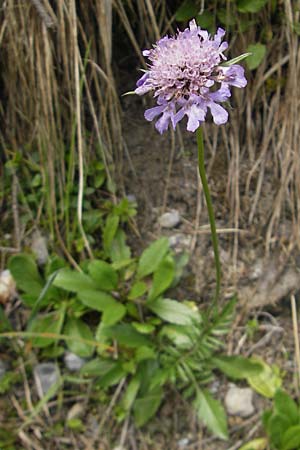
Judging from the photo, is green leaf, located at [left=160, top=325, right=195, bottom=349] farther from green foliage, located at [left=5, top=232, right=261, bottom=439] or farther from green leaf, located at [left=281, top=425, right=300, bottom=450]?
green leaf, located at [left=281, top=425, right=300, bottom=450]

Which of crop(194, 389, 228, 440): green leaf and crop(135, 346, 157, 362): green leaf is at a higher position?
crop(135, 346, 157, 362): green leaf

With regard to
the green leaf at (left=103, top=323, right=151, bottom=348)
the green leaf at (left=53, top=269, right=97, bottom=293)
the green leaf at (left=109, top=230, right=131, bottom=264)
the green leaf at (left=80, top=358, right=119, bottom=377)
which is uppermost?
the green leaf at (left=109, top=230, right=131, bottom=264)

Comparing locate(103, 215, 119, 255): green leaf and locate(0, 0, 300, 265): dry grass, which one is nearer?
locate(0, 0, 300, 265): dry grass

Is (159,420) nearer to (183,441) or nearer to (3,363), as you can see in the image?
(183,441)

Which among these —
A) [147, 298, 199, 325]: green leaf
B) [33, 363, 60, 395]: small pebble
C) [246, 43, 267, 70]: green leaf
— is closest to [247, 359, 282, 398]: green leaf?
[147, 298, 199, 325]: green leaf

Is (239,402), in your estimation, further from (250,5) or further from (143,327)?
(250,5)

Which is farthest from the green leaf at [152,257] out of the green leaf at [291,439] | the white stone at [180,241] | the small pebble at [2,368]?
the green leaf at [291,439]
